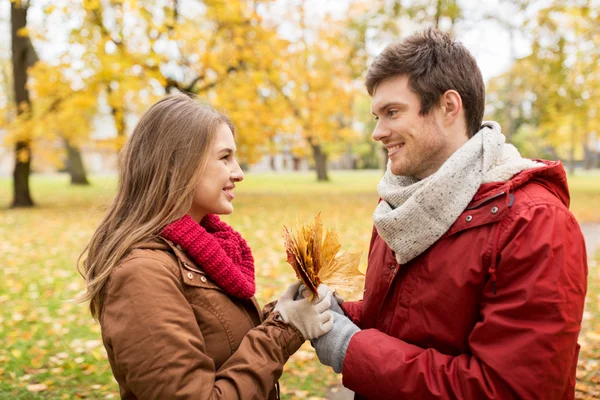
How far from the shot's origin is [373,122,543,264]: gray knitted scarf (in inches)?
69.9

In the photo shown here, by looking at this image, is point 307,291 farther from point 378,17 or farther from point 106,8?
point 378,17

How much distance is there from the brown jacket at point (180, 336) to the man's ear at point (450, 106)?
1.11m

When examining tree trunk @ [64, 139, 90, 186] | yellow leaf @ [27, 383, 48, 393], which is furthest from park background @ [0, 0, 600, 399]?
tree trunk @ [64, 139, 90, 186]

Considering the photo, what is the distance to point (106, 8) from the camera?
1198 centimetres

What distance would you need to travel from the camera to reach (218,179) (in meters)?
2.11

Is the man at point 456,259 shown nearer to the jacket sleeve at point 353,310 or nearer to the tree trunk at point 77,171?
the jacket sleeve at point 353,310

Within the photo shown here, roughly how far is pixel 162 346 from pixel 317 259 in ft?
2.30

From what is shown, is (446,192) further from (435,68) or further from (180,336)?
(180,336)

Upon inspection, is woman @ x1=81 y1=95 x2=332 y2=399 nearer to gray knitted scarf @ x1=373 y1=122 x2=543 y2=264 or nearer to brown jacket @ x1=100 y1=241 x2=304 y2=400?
brown jacket @ x1=100 y1=241 x2=304 y2=400

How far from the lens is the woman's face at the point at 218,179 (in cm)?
208

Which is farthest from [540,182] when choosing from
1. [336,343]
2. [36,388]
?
[36,388]

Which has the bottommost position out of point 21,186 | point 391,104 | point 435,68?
point 21,186

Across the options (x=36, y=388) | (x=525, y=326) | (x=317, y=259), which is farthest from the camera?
(x=36, y=388)

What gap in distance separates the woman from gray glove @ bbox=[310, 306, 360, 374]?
0.04 meters
